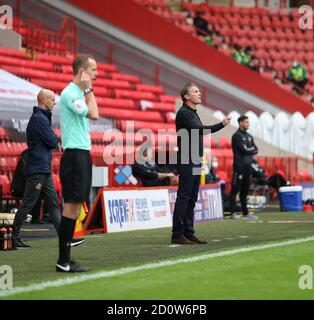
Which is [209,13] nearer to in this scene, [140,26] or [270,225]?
[140,26]

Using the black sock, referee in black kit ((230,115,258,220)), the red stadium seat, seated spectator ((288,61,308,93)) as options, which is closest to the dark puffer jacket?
the black sock

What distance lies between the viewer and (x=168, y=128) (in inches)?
1083

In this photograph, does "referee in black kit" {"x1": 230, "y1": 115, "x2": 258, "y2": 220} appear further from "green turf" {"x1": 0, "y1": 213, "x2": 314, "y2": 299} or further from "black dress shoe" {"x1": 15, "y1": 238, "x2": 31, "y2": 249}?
"black dress shoe" {"x1": 15, "y1": 238, "x2": 31, "y2": 249}

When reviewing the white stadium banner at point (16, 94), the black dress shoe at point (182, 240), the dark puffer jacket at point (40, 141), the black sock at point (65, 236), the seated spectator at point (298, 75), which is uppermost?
the seated spectator at point (298, 75)

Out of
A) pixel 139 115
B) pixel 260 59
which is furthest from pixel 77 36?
pixel 260 59

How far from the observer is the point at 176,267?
9.90m

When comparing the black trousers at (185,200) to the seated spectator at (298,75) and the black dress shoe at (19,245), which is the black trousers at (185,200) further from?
the seated spectator at (298,75)

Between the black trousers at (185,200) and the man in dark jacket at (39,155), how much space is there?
1408 millimetres

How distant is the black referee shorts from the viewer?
9539mm

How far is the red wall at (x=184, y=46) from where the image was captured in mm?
31047

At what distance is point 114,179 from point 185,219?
712cm

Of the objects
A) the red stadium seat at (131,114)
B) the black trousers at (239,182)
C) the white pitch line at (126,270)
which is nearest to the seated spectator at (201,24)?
the red stadium seat at (131,114)

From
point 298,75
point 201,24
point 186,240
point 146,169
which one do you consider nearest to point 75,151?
point 186,240

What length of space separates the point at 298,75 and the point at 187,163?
77.2 feet
